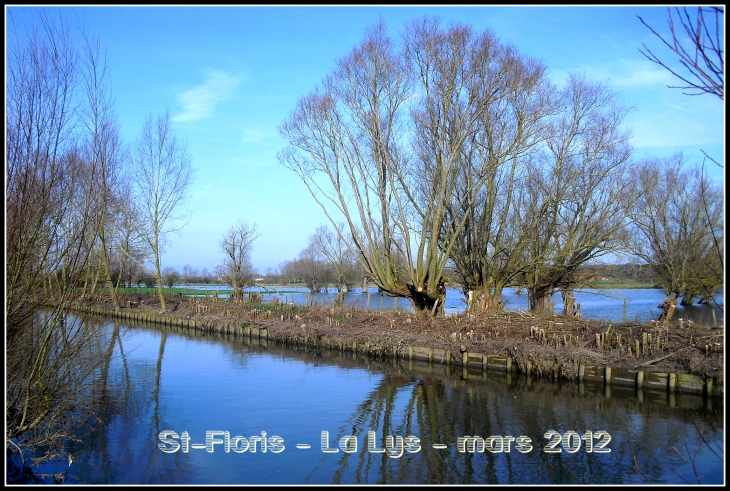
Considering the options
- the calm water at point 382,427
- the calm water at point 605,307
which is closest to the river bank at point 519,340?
the calm water at point 382,427

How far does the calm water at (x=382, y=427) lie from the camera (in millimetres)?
8188

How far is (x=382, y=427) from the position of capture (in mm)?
10789

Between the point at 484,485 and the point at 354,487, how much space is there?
1754 mm

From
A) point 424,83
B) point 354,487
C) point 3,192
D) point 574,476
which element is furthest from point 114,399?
point 424,83

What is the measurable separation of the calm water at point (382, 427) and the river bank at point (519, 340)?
0.66 meters

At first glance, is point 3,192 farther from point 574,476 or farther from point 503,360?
point 503,360

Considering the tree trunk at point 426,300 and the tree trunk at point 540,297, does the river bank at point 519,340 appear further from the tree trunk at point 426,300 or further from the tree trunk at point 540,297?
the tree trunk at point 540,297

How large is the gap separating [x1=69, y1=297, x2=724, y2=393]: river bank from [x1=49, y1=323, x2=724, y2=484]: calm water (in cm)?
66

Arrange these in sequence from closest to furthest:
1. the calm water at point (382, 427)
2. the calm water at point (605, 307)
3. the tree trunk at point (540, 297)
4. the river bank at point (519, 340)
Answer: the calm water at point (382, 427) < the river bank at point (519, 340) < the calm water at point (605, 307) < the tree trunk at point (540, 297)

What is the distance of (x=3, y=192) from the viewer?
511 cm

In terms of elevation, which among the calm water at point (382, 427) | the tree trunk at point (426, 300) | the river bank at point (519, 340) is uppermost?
the tree trunk at point (426, 300)

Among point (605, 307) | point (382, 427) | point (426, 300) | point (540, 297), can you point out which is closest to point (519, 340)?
point (426, 300)

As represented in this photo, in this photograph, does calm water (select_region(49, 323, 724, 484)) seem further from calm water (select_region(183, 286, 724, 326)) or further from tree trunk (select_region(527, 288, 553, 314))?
tree trunk (select_region(527, 288, 553, 314))

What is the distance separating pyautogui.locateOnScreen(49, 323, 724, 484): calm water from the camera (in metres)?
8.19
